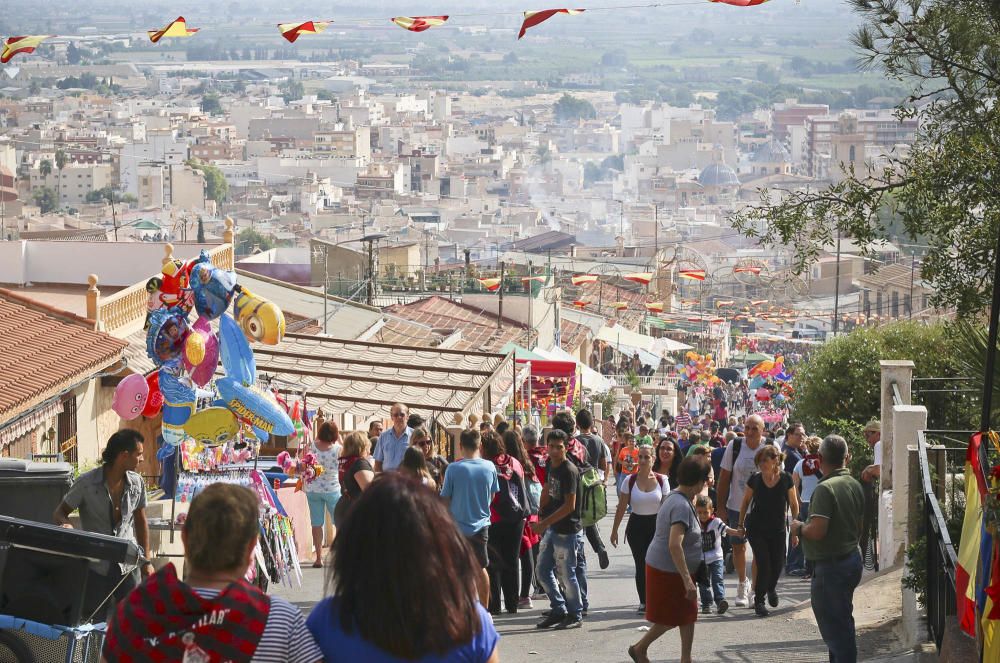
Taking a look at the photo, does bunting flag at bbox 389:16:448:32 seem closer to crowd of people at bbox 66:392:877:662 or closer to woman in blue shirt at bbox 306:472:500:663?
crowd of people at bbox 66:392:877:662

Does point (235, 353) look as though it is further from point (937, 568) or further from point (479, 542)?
point (937, 568)

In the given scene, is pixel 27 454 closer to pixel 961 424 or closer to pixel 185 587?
pixel 961 424

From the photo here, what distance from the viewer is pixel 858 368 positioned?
14.5 meters

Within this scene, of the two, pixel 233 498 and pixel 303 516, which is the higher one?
pixel 233 498

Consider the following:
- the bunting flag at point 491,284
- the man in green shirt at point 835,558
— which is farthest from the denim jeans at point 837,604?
the bunting flag at point 491,284

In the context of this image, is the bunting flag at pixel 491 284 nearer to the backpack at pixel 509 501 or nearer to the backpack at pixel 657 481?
the backpack at pixel 657 481

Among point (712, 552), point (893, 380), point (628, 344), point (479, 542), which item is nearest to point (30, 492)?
point (479, 542)

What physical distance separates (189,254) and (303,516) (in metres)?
11.7

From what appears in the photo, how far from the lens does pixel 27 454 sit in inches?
534

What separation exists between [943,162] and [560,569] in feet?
10.4

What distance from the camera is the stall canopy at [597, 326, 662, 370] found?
169 ft

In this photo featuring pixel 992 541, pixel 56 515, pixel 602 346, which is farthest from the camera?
pixel 602 346

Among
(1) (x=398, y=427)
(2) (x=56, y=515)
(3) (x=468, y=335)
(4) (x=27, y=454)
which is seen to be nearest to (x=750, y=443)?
(1) (x=398, y=427)

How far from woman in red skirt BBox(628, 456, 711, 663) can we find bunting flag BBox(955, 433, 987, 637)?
1.34m
